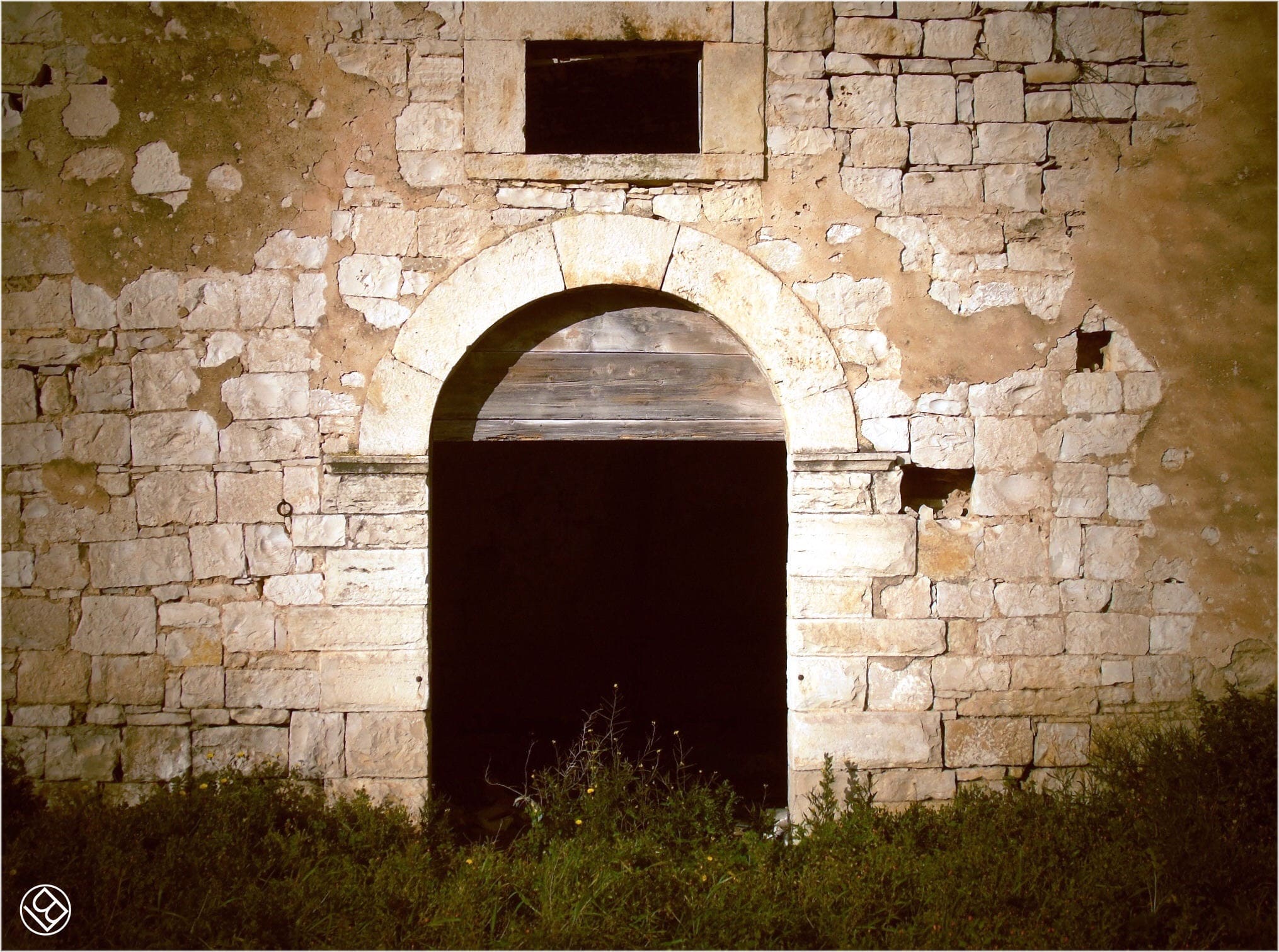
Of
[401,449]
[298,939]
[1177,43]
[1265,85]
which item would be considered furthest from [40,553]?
[1265,85]

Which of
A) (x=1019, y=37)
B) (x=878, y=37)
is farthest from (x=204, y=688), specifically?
(x=1019, y=37)

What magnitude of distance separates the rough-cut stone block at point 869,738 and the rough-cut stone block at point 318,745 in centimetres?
Result: 209

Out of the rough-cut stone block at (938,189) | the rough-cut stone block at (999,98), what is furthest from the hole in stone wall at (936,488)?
the rough-cut stone block at (999,98)

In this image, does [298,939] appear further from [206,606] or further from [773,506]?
[773,506]

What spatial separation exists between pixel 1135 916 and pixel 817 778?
1263 millimetres

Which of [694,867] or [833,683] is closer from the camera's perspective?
[694,867]

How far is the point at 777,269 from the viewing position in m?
3.59

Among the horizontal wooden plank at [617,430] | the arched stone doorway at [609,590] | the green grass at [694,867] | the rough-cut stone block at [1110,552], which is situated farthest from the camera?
the arched stone doorway at [609,590]

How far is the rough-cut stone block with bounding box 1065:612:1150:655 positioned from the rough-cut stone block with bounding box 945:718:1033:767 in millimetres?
441

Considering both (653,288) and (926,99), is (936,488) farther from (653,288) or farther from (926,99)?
(926,99)

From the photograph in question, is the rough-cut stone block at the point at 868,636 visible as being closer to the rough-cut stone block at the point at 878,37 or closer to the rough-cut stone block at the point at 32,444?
the rough-cut stone block at the point at 878,37

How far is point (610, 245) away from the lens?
3.55 metres

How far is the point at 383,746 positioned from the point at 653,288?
2.43 m

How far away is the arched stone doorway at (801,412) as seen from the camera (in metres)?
3.54
